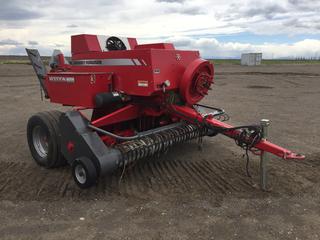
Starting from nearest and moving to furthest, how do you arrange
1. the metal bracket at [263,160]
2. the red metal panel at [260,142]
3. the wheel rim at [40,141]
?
1. the red metal panel at [260,142]
2. the metal bracket at [263,160]
3. the wheel rim at [40,141]

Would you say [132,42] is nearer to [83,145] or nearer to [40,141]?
[40,141]

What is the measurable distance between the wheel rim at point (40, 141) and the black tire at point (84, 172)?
124 centimetres

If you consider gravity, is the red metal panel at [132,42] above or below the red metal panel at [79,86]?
above

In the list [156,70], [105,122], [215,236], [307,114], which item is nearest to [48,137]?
[105,122]

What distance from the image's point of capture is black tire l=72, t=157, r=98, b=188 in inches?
157

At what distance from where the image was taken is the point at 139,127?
5609 mm

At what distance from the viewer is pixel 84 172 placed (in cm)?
406

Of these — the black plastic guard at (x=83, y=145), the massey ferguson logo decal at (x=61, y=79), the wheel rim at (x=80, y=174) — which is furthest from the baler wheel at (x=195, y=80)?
the wheel rim at (x=80, y=174)

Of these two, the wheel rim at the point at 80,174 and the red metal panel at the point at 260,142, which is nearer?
the red metal panel at the point at 260,142

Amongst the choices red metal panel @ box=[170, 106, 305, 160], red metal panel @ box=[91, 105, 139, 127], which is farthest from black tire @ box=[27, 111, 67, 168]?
red metal panel @ box=[170, 106, 305, 160]

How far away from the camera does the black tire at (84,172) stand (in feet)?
13.1

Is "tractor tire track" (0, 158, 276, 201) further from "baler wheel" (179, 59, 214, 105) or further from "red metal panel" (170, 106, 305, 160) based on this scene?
"baler wheel" (179, 59, 214, 105)

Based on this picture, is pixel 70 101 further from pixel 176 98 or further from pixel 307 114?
pixel 307 114

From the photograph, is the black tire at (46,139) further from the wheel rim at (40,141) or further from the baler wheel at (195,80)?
the baler wheel at (195,80)
